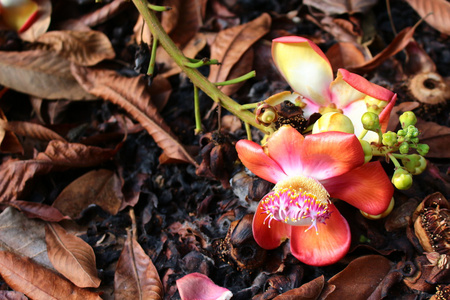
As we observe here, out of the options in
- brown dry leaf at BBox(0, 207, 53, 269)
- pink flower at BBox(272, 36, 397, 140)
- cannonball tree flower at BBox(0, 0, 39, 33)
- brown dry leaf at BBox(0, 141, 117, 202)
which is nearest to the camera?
pink flower at BBox(272, 36, 397, 140)

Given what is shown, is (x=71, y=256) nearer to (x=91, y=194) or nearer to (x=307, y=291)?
(x=91, y=194)

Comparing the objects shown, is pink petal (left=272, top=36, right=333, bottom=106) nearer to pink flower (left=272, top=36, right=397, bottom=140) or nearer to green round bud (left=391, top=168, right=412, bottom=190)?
pink flower (left=272, top=36, right=397, bottom=140)

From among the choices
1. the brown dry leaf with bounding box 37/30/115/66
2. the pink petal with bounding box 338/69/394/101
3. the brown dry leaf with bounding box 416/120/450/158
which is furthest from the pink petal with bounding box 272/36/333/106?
the brown dry leaf with bounding box 37/30/115/66

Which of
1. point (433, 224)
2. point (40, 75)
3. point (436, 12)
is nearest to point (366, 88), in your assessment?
point (433, 224)

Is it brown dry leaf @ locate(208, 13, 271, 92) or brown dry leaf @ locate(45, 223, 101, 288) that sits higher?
brown dry leaf @ locate(208, 13, 271, 92)

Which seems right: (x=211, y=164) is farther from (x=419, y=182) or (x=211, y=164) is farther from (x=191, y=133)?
(x=419, y=182)

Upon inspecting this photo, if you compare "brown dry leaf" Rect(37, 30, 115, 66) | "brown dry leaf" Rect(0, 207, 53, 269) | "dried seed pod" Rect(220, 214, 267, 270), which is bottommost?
"dried seed pod" Rect(220, 214, 267, 270)

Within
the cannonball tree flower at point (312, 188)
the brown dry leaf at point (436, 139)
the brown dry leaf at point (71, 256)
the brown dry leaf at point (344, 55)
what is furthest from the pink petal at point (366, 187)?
the brown dry leaf at point (71, 256)
